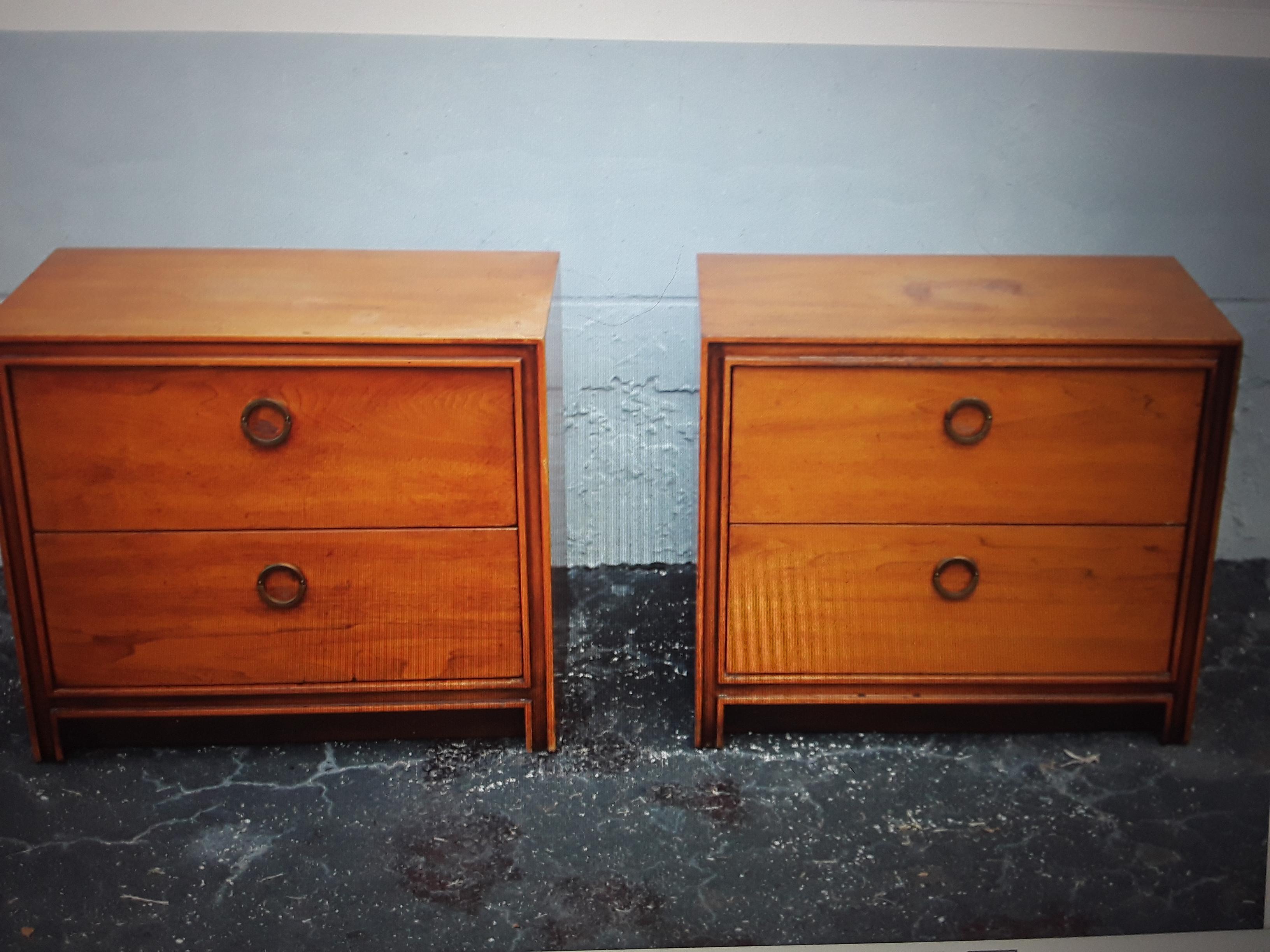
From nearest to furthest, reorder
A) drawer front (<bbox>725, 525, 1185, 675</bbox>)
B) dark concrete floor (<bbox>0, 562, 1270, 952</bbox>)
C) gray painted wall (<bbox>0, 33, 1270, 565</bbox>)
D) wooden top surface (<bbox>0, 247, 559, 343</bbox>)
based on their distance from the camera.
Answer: dark concrete floor (<bbox>0, 562, 1270, 952</bbox>), wooden top surface (<bbox>0, 247, 559, 343</bbox>), drawer front (<bbox>725, 525, 1185, 675</bbox>), gray painted wall (<bbox>0, 33, 1270, 565</bbox>)

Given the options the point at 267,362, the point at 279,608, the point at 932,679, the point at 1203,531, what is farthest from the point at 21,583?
the point at 1203,531

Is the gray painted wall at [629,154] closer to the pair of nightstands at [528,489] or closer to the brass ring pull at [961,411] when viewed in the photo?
the pair of nightstands at [528,489]

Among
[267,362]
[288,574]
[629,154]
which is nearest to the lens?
[267,362]

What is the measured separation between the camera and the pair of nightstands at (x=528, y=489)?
1.41 meters

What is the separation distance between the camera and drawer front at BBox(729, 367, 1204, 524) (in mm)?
1426

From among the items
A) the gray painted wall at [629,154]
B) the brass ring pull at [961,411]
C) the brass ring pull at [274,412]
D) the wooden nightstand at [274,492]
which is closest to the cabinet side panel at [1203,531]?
the brass ring pull at [961,411]

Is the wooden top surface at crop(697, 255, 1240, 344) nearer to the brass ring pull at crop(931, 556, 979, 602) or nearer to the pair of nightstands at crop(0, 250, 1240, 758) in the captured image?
the pair of nightstands at crop(0, 250, 1240, 758)

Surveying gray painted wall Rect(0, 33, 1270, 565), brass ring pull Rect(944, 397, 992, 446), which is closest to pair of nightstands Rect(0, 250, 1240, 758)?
brass ring pull Rect(944, 397, 992, 446)

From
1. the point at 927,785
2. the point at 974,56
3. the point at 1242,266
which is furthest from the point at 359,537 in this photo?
the point at 1242,266

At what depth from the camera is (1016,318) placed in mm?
1455

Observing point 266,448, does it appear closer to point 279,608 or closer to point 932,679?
point 279,608

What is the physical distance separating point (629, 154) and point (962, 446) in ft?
2.37

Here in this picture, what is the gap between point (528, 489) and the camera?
1.46m

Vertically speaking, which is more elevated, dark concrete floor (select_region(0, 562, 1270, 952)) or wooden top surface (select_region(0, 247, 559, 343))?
wooden top surface (select_region(0, 247, 559, 343))
